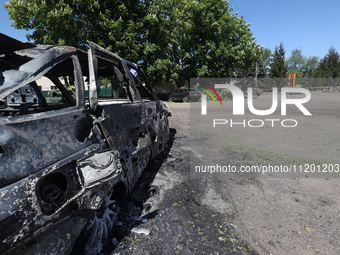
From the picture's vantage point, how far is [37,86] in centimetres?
293

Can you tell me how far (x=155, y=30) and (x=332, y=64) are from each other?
54.6 meters

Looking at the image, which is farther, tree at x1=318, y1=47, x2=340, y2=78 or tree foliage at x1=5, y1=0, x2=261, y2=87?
tree at x1=318, y1=47, x2=340, y2=78

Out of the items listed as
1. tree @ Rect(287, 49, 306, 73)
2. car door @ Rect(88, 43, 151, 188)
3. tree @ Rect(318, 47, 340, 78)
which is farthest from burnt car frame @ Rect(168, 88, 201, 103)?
tree @ Rect(287, 49, 306, 73)

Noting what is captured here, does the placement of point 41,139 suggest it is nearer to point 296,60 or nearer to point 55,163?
point 55,163

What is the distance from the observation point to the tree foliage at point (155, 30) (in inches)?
635

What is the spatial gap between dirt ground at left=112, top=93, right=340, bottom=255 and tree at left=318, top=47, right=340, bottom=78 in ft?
206

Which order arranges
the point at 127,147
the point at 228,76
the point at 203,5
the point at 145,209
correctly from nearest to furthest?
the point at 127,147
the point at 145,209
the point at 203,5
the point at 228,76

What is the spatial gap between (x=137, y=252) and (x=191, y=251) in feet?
1.68

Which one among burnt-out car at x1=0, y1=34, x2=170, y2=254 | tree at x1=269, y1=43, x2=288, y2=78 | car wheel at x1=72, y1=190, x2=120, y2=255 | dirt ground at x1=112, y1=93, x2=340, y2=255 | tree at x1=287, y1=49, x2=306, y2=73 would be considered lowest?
dirt ground at x1=112, y1=93, x2=340, y2=255

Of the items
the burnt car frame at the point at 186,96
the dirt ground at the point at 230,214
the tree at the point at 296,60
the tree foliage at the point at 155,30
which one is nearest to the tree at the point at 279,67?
the tree foliage at the point at 155,30

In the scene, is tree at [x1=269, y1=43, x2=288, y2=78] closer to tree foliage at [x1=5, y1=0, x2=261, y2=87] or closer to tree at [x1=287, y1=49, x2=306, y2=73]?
tree foliage at [x1=5, y1=0, x2=261, y2=87]

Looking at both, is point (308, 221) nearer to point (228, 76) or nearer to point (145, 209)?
point (145, 209)

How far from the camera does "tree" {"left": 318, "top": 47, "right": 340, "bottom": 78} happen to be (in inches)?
2085

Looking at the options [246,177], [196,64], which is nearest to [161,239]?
[246,177]
